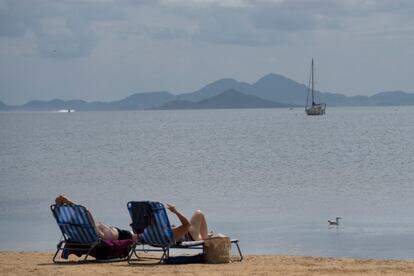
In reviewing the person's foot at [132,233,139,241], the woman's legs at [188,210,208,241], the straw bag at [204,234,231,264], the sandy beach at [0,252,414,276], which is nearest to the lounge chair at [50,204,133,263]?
the person's foot at [132,233,139,241]

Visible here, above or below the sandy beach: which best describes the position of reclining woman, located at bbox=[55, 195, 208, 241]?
above

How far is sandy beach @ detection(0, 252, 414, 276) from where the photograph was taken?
1210cm

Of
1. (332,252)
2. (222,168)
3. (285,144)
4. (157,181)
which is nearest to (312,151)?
(285,144)

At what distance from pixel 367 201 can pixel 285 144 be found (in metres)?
43.9

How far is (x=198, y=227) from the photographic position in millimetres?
13234

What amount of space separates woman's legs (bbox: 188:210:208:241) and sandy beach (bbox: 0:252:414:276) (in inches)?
18.2

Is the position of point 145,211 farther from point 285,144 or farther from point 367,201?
point 285,144

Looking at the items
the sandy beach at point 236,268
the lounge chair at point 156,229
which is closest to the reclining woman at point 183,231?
the lounge chair at point 156,229

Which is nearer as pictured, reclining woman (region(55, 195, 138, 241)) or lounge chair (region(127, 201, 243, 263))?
lounge chair (region(127, 201, 243, 263))

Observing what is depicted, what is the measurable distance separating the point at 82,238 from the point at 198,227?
1.47 m

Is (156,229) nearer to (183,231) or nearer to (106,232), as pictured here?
(183,231)

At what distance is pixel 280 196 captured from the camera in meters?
28.6

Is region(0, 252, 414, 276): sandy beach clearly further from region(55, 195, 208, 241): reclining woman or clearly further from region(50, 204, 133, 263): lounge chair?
region(55, 195, 208, 241): reclining woman

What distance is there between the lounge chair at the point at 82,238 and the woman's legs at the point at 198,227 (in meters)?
0.82
